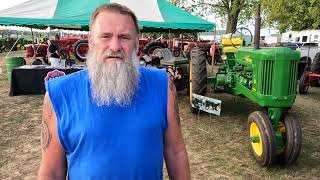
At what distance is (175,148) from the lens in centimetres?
177

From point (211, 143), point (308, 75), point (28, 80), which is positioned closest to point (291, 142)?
point (211, 143)

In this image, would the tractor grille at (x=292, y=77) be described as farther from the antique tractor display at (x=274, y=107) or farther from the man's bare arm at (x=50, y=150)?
the man's bare arm at (x=50, y=150)

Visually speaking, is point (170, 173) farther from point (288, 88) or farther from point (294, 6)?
point (294, 6)

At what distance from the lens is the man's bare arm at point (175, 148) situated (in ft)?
5.65

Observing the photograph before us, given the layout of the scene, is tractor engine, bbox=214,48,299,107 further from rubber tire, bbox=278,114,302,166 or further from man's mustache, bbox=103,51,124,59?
man's mustache, bbox=103,51,124,59

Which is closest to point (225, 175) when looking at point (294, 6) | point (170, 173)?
point (170, 173)

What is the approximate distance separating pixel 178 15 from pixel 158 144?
24.5 feet

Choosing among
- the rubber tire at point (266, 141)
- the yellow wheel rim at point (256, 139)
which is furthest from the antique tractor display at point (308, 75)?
the rubber tire at point (266, 141)

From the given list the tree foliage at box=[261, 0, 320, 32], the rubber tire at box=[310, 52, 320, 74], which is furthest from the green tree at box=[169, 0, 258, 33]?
the rubber tire at box=[310, 52, 320, 74]

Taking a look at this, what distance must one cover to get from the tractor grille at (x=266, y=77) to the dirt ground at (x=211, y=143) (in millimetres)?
893

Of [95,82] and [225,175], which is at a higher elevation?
[95,82]

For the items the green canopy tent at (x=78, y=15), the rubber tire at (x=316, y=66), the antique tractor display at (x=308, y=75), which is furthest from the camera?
the rubber tire at (x=316, y=66)

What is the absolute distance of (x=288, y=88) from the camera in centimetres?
448

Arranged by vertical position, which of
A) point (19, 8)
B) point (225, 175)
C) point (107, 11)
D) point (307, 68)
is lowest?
point (225, 175)
